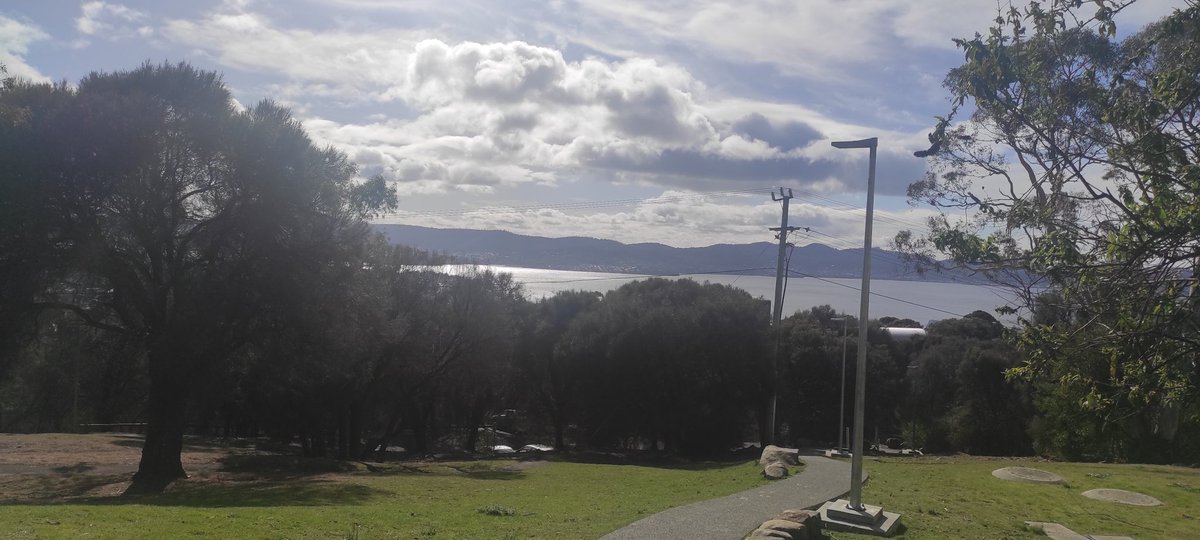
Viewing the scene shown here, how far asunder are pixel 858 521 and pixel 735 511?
1.92m

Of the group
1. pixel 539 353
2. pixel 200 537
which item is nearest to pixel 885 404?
pixel 539 353

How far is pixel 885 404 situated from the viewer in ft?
157

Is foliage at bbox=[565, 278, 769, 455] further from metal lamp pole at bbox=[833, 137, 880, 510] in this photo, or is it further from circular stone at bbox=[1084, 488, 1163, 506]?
metal lamp pole at bbox=[833, 137, 880, 510]

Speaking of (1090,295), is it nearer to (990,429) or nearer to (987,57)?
(987,57)

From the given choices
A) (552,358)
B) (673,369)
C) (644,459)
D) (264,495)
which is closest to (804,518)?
(264,495)

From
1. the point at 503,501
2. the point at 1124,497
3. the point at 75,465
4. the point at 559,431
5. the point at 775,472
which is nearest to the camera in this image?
the point at 503,501

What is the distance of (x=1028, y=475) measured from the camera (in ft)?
74.2

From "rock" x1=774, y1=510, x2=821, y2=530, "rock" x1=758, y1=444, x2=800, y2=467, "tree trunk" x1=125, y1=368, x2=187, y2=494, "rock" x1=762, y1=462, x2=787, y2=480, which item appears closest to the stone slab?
"rock" x1=774, y1=510, x2=821, y2=530

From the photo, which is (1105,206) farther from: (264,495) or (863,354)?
(264,495)

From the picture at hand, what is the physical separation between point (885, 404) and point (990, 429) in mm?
5608

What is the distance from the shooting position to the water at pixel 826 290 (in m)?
40.0

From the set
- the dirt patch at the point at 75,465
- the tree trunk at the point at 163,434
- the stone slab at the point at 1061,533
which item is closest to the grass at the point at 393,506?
the tree trunk at the point at 163,434

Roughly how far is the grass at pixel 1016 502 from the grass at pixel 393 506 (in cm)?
359

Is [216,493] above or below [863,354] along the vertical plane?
below
